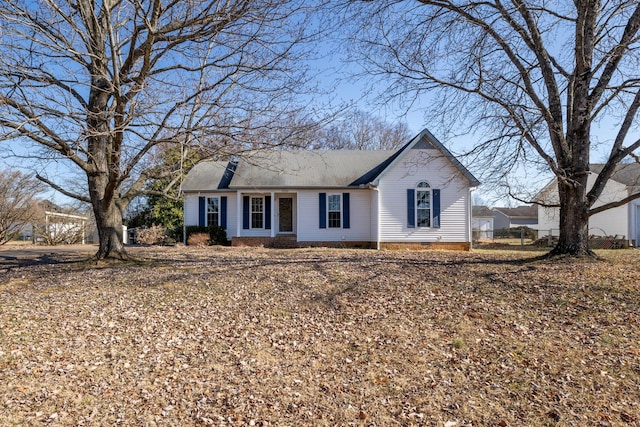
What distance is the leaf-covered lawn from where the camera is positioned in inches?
147

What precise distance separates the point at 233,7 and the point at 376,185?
9.64 m

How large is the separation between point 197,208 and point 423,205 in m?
9.99

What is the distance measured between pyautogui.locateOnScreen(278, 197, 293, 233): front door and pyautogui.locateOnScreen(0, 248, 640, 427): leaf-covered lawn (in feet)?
36.1

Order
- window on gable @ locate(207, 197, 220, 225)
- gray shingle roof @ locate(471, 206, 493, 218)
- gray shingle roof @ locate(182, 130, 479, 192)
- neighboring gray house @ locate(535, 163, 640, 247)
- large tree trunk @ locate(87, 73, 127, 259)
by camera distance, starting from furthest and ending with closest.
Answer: gray shingle roof @ locate(471, 206, 493, 218) < neighboring gray house @ locate(535, 163, 640, 247) < window on gable @ locate(207, 197, 220, 225) < gray shingle roof @ locate(182, 130, 479, 192) < large tree trunk @ locate(87, 73, 127, 259)

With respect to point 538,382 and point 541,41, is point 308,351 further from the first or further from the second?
point 541,41

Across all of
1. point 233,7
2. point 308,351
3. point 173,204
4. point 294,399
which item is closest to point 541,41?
point 233,7

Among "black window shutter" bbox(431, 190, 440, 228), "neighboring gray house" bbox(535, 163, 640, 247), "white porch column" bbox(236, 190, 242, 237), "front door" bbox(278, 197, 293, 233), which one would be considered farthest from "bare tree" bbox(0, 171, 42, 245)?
"neighboring gray house" bbox(535, 163, 640, 247)

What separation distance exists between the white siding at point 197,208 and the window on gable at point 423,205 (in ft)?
26.5

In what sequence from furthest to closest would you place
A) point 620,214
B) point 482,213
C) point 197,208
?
point 482,213, point 620,214, point 197,208

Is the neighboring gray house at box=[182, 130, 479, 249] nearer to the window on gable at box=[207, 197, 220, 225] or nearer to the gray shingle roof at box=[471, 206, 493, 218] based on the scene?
the window on gable at box=[207, 197, 220, 225]

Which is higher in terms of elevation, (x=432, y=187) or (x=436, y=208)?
(x=432, y=187)

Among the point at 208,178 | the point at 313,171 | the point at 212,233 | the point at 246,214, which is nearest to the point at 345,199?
the point at 313,171

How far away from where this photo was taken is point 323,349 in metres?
4.95

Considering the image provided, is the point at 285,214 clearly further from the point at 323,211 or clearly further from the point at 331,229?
the point at 331,229
